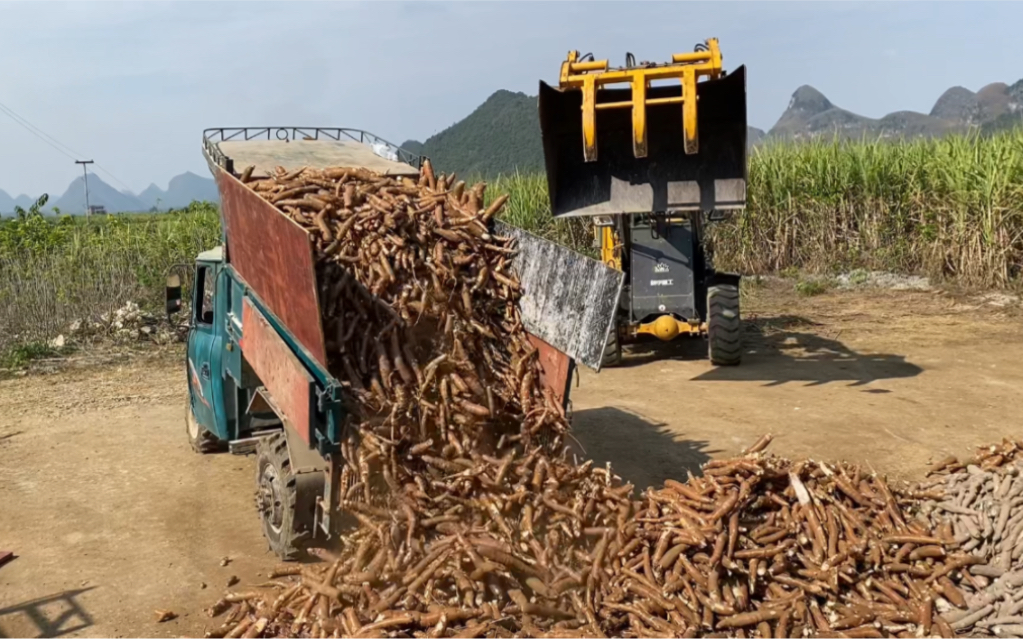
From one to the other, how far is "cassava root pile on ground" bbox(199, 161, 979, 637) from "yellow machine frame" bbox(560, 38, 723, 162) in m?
3.56

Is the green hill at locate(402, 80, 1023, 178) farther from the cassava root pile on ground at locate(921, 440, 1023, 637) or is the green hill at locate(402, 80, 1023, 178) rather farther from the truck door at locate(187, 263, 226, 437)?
the cassava root pile on ground at locate(921, 440, 1023, 637)

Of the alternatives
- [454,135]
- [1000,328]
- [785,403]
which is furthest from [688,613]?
[454,135]

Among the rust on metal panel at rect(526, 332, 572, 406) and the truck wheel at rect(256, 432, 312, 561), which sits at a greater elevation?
the rust on metal panel at rect(526, 332, 572, 406)

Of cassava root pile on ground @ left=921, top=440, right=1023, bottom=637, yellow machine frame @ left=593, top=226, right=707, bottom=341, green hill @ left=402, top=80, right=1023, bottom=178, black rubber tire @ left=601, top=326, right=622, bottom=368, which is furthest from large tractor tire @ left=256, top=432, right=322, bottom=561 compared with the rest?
green hill @ left=402, top=80, right=1023, bottom=178

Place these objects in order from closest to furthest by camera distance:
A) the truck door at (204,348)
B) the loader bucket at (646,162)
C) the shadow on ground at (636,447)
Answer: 1. the truck door at (204,348)
2. the shadow on ground at (636,447)
3. the loader bucket at (646,162)

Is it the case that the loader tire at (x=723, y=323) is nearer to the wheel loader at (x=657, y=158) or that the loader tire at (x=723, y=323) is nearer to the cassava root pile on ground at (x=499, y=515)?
the wheel loader at (x=657, y=158)

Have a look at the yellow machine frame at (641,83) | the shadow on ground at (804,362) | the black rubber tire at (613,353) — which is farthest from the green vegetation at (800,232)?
the yellow machine frame at (641,83)

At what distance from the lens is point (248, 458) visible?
8.10m

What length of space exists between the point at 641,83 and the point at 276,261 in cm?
521

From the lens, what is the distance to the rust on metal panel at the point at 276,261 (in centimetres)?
473

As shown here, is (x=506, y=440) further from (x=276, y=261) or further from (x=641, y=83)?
(x=641, y=83)

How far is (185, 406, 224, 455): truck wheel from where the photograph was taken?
809 centimetres

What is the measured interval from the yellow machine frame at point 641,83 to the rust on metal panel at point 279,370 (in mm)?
4560

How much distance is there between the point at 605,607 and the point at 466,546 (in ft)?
2.58
